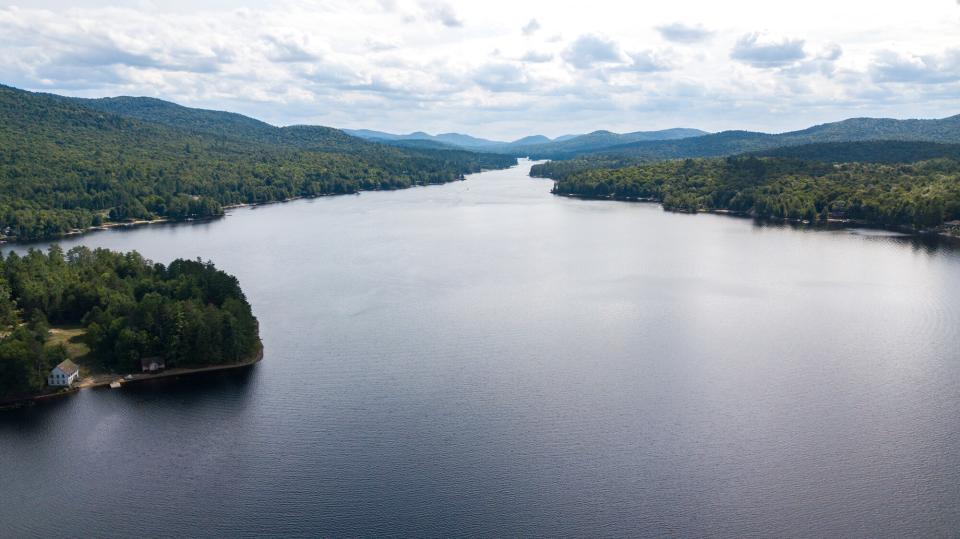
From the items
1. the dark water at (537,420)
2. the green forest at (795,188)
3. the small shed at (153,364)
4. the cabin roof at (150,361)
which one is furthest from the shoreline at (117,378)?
the green forest at (795,188)

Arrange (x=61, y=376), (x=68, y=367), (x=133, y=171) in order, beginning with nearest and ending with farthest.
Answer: (x=61, y=376)
(x=68, y=367)
(x=133, y=171)

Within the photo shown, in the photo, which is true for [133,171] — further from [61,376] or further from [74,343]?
[61,376]

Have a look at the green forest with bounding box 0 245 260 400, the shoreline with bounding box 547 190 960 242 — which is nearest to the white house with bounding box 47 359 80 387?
the green forest with bounding box 0 245 260 400

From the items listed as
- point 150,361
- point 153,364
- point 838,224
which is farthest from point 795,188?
point 150,361

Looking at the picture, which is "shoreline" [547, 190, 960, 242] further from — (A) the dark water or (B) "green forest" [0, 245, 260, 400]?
(B) "green forest" [0, 245, 260, 400]

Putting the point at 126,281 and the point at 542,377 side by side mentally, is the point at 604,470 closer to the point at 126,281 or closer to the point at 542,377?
the point at 542,377

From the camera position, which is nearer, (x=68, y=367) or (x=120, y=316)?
(x=68, y=367)

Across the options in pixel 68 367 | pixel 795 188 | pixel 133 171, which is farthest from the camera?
pixel 133 171

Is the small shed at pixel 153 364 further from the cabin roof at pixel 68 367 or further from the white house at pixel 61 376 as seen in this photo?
the white house at pixel 61 376
